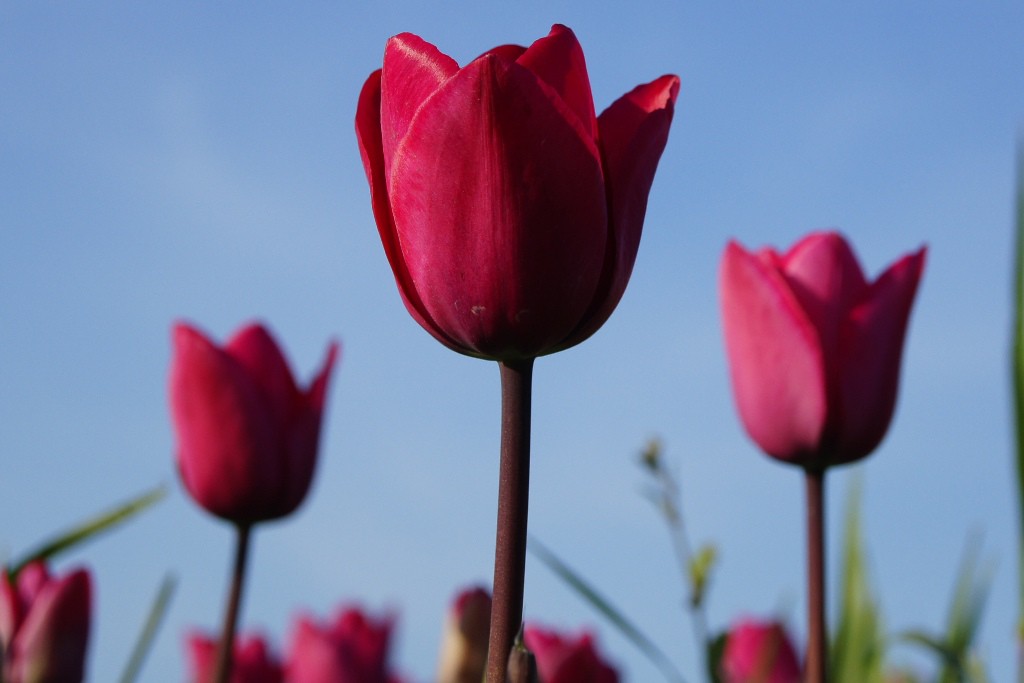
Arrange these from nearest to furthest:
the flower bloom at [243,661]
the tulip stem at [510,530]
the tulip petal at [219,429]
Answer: the tulip stem at [510,530] → the tulip petal at [219,429] → the flower bloom at [243,661]

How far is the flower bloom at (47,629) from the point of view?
5.27 feet

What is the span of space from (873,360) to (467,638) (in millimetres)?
612

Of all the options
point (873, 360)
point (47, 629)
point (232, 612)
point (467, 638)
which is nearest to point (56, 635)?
point (47, 629)

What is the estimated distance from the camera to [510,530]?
66 centimetres

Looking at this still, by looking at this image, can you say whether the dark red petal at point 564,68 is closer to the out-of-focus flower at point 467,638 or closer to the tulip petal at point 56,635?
the out-of-focus flower at point 467,638

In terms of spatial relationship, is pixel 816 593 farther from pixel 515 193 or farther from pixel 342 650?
pixel 342 650

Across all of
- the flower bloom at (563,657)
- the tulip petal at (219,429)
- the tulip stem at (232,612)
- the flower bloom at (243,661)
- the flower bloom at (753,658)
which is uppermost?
the tulip petal at (219,429)

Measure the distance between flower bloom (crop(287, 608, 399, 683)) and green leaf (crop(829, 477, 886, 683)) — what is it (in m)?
0.95

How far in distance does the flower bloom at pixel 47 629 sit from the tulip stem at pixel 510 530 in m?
1.14

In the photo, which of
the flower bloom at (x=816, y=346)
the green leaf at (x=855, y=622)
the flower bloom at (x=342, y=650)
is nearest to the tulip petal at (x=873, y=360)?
the flower bloom at (x=816, y=346)

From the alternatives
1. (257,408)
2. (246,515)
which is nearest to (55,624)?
(246,515)

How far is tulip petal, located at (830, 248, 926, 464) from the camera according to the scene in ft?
4.56

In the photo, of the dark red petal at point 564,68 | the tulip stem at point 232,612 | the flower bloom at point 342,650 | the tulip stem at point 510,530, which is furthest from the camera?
the flower bloom at point 342,650

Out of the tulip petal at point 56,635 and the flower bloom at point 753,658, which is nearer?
the tulip petal at point 56,635
